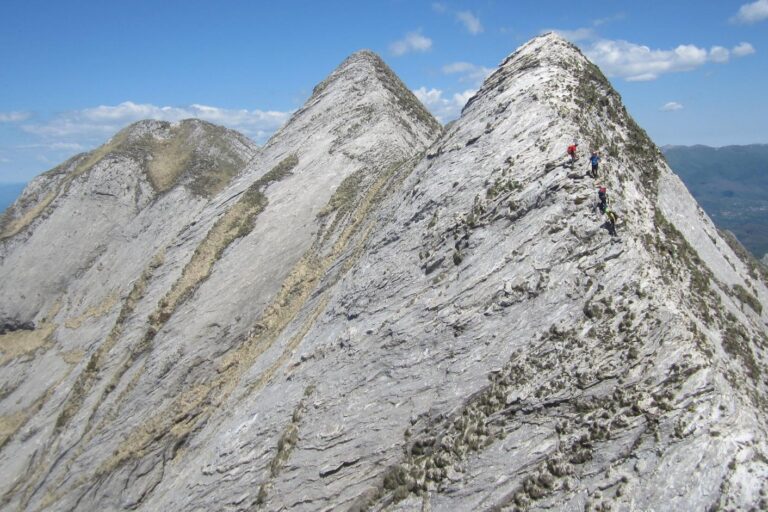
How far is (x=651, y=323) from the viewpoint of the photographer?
14.0 meters

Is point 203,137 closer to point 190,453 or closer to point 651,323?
point 190,453

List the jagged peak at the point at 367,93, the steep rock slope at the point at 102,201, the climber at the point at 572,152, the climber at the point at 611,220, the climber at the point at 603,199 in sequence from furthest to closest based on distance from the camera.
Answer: the steep rock slope at the point at 102,201, the jagged peak at the point at 367,93, the climber at the point at 572,152, the climber at the point at 603,199, the climber at the point at 611,220

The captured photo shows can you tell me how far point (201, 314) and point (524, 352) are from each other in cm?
2495

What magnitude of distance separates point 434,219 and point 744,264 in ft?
51.4

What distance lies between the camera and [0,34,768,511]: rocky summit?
1309 cm

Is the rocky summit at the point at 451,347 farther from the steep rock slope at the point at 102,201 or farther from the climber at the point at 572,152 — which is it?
the steep rock slope at the point at 102,201

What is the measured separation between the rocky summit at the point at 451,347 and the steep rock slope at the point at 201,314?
22cm

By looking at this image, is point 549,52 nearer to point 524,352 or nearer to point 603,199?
point 603,199

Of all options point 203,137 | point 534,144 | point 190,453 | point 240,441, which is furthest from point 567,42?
point 203,137

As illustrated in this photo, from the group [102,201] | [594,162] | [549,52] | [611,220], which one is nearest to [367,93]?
[549,52]

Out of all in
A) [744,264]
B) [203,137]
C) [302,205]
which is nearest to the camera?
[744,264]

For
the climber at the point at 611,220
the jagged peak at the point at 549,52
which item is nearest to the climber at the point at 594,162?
the climber at the point at 611,220

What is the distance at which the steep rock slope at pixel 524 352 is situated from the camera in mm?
12594

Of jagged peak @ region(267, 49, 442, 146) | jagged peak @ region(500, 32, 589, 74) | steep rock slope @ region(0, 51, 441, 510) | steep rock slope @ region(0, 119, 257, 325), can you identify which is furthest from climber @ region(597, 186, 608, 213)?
steep rock slope @ region(0, 119, 257, 325)
